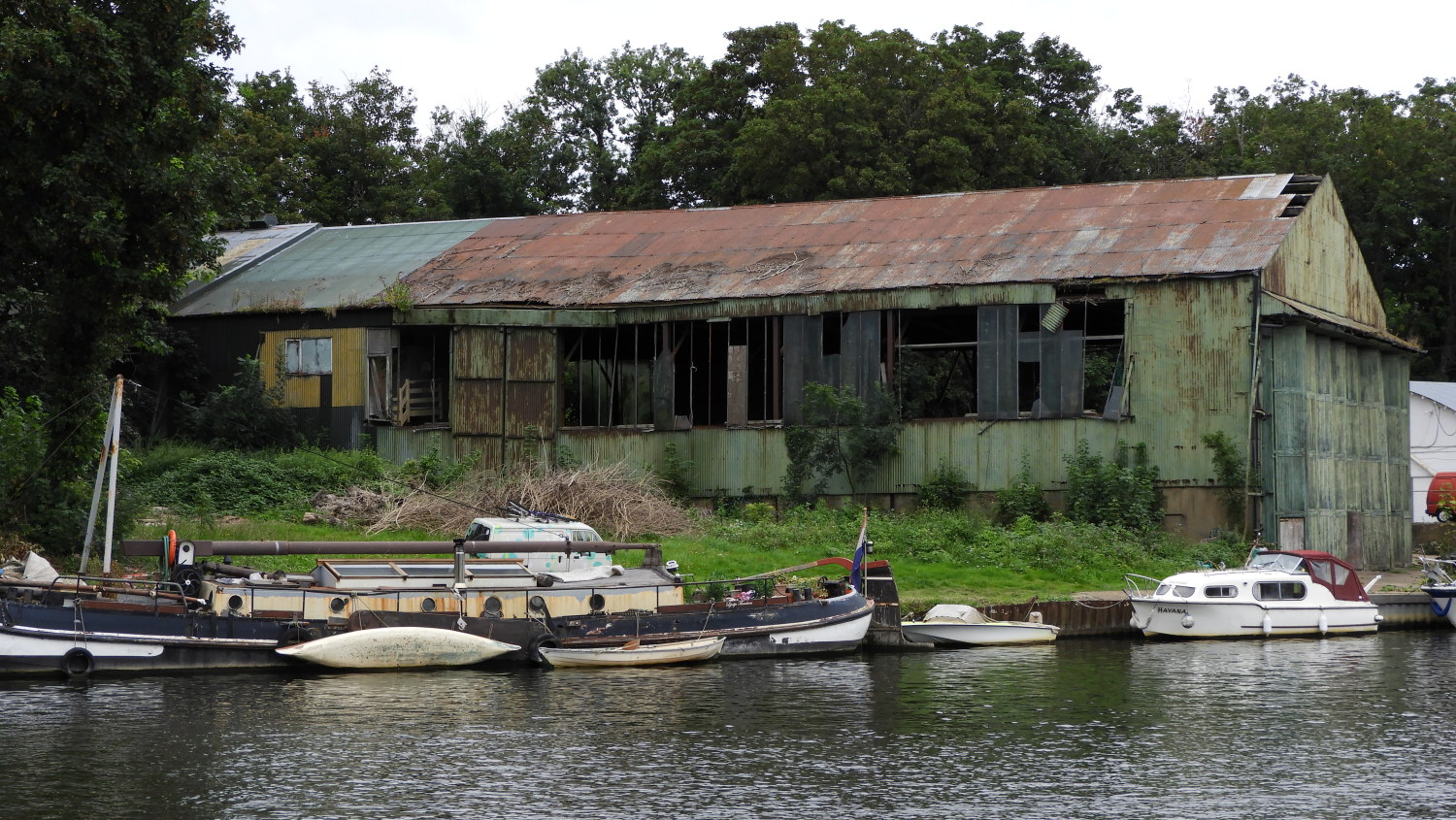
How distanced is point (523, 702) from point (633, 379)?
2408 cm

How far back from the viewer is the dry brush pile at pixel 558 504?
38.4 metres

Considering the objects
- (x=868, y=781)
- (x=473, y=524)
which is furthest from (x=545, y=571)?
(x=868, y=781)

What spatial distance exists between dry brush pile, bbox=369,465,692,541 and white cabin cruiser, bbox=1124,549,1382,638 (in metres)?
11.7

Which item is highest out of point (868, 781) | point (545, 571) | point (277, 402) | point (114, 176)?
point (114, 176)

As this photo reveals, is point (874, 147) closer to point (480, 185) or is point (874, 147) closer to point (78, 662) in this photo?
point (480, 185)

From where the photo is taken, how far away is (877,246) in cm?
4497

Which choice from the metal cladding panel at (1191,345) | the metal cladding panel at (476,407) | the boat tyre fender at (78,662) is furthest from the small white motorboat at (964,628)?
the metal cladding panel at (476,407)

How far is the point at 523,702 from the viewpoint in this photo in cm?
2369

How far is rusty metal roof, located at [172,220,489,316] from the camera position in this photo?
47.8 metres

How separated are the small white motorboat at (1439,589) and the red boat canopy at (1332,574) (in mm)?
1822

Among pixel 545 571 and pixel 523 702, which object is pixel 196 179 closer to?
pixel 545 571

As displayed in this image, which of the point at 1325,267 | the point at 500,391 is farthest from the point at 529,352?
the point at 1325,267

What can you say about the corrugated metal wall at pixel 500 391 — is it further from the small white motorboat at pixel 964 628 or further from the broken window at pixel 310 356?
the small white motorboat at pixel 964 628

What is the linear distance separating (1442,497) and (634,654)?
33.2 m
